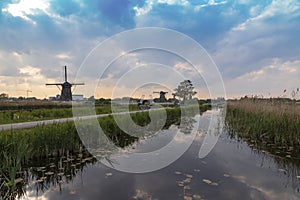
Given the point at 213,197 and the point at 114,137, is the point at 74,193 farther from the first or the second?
the point at 114,137

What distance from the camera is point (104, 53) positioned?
6.62 m

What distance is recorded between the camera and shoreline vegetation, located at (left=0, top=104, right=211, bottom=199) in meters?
4.36

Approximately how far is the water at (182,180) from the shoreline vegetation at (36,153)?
0.08m

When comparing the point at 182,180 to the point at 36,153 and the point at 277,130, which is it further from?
the point at 277,130

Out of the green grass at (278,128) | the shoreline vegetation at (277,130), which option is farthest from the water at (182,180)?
the green grass at (278,128)

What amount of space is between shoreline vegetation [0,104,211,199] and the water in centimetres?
8

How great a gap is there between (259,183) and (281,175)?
0.81m

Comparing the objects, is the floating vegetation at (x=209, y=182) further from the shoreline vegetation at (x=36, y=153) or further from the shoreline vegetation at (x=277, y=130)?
the shoreline vegetation at (x=277, y=130)

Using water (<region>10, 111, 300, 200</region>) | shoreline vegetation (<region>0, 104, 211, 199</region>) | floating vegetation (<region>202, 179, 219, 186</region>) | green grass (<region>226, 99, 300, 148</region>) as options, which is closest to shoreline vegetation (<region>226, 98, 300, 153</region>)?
green grass (<region>226, 99, 300, 148</region>)

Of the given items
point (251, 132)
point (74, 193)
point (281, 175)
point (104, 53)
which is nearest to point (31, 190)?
point (74, 193)

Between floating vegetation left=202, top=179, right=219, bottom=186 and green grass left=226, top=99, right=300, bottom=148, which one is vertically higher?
green grass left=226, top=99, right=300, bottom=148

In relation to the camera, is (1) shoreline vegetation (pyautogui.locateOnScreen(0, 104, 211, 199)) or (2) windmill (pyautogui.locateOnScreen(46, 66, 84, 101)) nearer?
(1) shoreline vegetation (pyautogui.locateOnScreen(0, 104, 211, 199))

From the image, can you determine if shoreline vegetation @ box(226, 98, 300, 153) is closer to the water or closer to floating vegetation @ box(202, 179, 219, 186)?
the water

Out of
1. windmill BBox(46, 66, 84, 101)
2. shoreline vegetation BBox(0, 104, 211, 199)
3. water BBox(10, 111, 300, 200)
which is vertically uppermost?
windmill BBox(46, 66, 84, 101)
